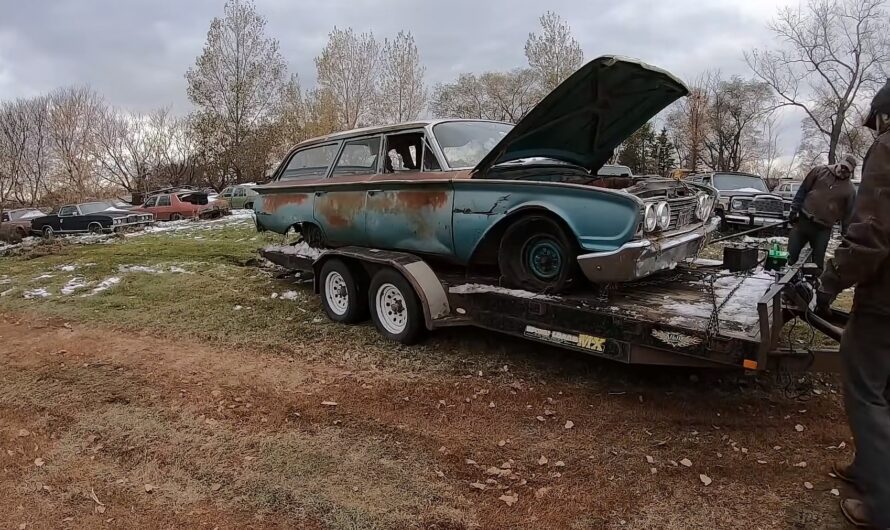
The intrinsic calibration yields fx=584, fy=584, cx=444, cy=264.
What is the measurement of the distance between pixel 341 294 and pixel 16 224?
20.3 m

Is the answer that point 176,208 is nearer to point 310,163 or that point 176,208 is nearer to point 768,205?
A: point 310,163

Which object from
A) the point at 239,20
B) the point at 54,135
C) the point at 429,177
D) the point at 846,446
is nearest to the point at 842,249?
the point at 846,446

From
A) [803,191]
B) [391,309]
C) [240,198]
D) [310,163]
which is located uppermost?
[310,163]

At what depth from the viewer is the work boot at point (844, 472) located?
3.04 metres

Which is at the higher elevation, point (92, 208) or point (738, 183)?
point (738, 183)

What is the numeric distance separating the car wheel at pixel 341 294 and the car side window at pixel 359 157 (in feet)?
3.27

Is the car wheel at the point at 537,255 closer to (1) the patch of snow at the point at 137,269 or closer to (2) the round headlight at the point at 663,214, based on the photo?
(2) the round headlight at the point at 663,214

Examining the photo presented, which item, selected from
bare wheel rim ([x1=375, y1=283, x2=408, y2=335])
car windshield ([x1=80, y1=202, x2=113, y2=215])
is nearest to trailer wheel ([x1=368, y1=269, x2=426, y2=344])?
bare wheel rim ([x1=375, y1=283, x2=408, y2=335])

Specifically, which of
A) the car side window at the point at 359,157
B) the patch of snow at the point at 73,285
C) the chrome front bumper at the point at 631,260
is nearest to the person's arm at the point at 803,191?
the chrome front bumper at the point at 631,260

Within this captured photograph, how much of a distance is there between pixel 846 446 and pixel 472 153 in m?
3.57

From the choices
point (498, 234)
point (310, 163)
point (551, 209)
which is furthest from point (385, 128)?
point (551, 209)

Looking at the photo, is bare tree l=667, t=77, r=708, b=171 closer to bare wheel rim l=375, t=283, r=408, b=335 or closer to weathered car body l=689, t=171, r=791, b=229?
weathered car body l=689, t=171, r=791, b=229

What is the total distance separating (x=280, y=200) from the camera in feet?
23.4

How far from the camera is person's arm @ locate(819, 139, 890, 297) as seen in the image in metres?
2.46
